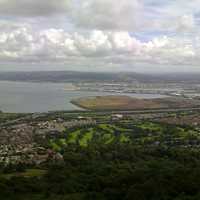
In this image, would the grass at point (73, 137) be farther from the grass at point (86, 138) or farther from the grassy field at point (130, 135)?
the grass at point (86, 138)

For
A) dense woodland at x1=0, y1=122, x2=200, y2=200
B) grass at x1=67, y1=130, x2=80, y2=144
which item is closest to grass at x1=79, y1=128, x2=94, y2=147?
dense woodland at x1=0, y1=122, x2=200, y2=200

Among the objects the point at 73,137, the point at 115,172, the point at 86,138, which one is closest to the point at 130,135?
the point at 86,138

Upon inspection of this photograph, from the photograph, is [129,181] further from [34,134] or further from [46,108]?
[46,108]

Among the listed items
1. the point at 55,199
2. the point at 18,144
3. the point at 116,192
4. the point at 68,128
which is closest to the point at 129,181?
the point at 116,192

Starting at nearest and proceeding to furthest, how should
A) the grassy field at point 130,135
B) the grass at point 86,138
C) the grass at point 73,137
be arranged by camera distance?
the grassy field at point 130,135 → the grass at point 86,138 → the grass at point 73,137

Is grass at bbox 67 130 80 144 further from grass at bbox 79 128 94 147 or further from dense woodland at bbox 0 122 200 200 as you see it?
grass at bbox 79 128 94 147

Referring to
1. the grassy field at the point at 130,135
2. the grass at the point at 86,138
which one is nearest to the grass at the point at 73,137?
the grassy field at the point at 130,135

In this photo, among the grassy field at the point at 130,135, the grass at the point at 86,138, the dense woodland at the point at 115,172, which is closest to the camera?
the dense woodland at the point at 115,172

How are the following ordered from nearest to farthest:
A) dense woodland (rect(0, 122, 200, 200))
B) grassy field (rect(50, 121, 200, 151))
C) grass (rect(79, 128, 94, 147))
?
dense woodland (rect(0, 122, 200, 200)) → grassy field (rect(50, 121, 200, 151)) → grass (rect(79, 128, 94, 147))

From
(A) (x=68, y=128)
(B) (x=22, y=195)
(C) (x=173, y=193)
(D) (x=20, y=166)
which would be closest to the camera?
(C) (x=173, y=193)

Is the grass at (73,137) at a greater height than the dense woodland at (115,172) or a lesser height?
lesser

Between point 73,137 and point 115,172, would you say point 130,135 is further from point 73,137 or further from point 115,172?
point 115,172
